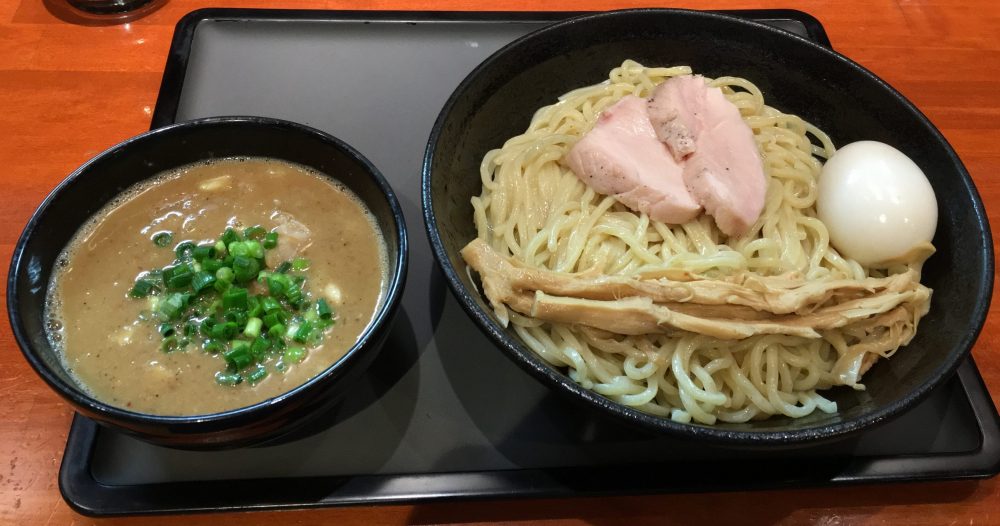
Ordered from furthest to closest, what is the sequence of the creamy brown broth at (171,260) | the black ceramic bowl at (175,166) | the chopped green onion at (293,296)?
the chopped green onion at (293,296), the creamy brown broth at (171,260), the black ceramic bowl at (175,166)

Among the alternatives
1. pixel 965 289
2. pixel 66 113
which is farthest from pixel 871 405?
pixel 66 113

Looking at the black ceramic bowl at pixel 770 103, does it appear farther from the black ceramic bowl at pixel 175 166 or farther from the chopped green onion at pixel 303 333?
the chopped green onion at pixel 303 333

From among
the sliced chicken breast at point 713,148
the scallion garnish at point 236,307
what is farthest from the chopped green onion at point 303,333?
the sliced chicken breast at point 713,148

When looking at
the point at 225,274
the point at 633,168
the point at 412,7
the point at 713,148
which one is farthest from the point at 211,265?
the point at 412,7

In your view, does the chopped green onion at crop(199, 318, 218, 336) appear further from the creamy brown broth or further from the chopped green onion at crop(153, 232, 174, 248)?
the chopped green onion at crop(153, 232, 174, 248)

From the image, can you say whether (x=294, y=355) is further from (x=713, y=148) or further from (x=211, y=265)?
(x=713, y=148)
